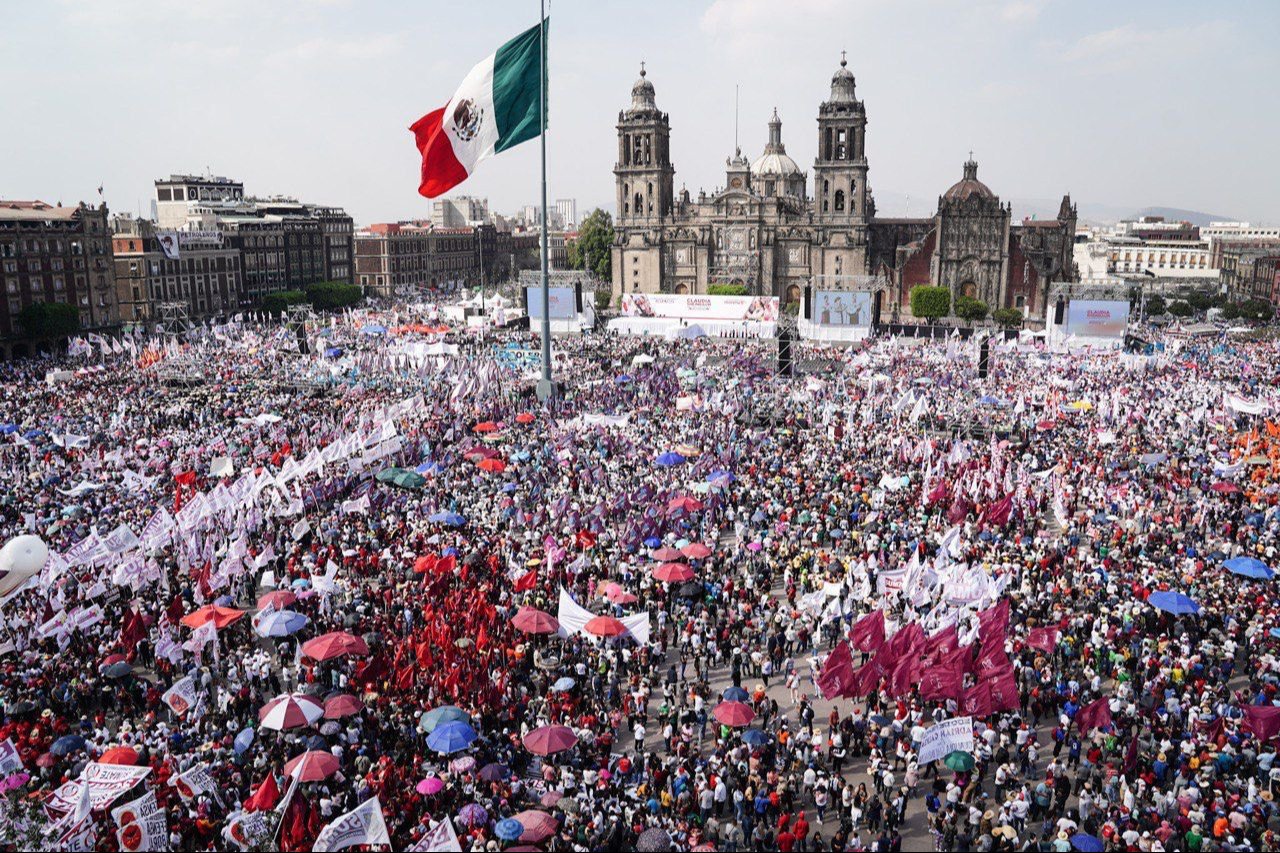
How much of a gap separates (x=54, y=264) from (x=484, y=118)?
5308 cm

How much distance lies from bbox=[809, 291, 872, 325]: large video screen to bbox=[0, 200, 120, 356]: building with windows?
5224 centimetres

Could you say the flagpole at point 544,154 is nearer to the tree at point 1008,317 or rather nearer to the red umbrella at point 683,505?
the red umbrella at point 683,505

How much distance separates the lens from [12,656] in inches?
747

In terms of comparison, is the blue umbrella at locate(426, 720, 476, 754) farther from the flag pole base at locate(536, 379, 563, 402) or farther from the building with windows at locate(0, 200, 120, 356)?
the building with windows at locate(0, 200, 120, 356)

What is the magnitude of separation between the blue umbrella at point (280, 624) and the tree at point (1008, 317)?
229ft

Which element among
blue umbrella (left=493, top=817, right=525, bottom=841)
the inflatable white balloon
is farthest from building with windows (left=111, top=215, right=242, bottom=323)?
blue umbrella (left=493, top=817, right=525, bottom=841)

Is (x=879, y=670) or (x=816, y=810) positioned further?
(x=879, y=670)

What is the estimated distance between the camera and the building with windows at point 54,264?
65.1 metres

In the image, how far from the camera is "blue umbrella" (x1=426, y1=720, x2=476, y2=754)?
1463 cm

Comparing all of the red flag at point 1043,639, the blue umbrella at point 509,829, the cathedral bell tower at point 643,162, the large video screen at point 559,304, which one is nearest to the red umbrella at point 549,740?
the blue umbrella at point 509,829

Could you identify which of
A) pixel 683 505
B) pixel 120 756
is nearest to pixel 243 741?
pixel 120 756

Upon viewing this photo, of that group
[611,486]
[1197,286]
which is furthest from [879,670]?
[1197,286]

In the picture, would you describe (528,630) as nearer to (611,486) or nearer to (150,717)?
(150,717)

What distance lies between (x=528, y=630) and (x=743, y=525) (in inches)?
359
